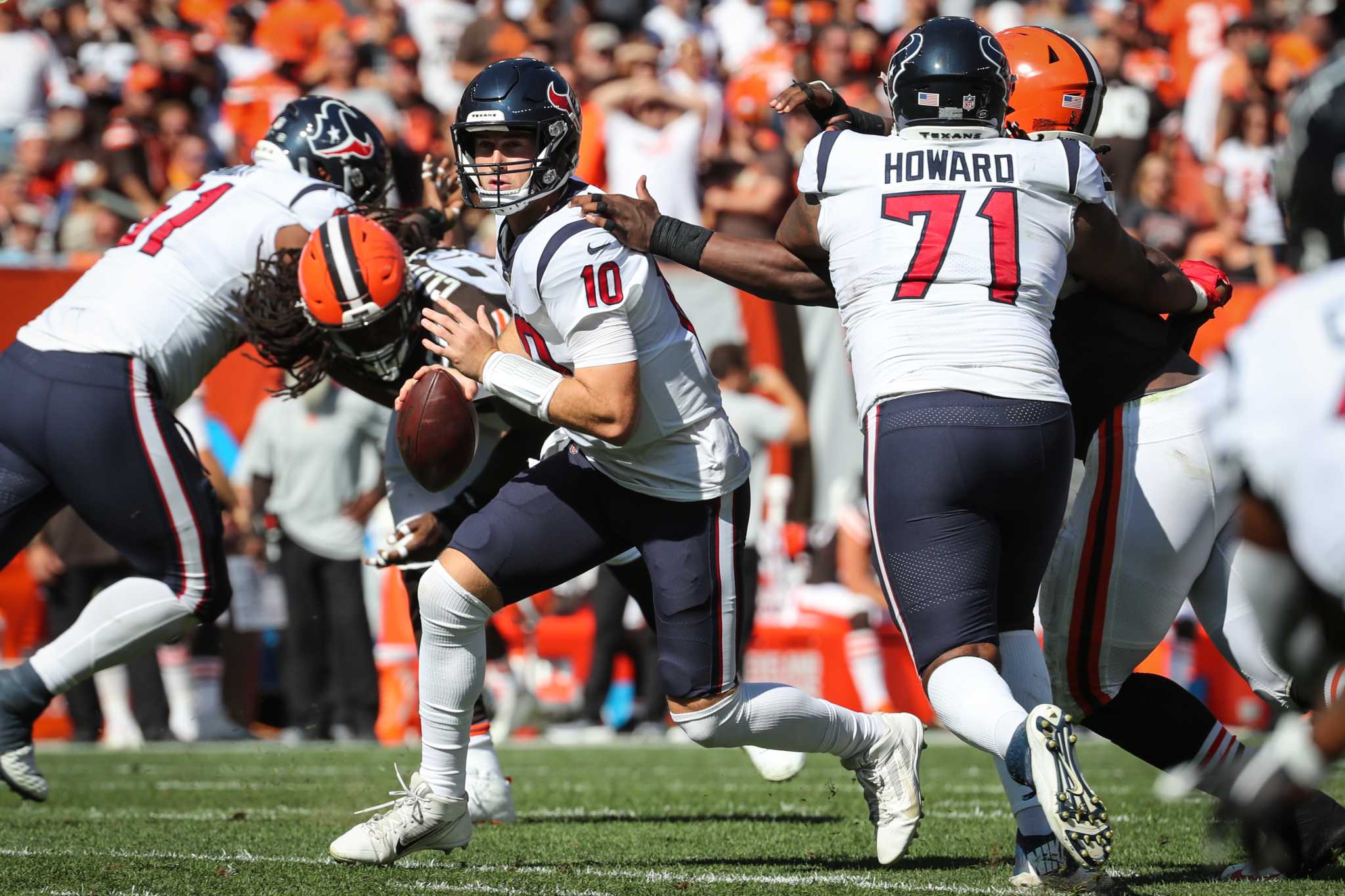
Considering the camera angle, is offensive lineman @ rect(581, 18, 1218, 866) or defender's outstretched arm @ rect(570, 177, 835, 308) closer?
offensive lineman @ rect(581, 18, 1218, 866)

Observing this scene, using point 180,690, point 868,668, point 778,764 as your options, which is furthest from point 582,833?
point 180,690

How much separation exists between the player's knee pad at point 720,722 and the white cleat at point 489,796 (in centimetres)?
114

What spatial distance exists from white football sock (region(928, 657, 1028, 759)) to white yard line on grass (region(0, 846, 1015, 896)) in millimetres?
413

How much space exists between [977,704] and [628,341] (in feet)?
3.80

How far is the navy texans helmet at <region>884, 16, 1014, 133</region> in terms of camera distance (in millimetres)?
3693

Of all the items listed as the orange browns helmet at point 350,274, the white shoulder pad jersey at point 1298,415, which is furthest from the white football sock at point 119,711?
the white shoulder pad jersey at point 1298,415

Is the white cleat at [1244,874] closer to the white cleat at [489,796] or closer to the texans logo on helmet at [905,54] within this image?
the texans logo on helmet at [905,54]

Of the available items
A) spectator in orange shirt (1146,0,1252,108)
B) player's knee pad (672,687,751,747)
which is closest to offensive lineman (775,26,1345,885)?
player's knee pad (672,687,751,747)

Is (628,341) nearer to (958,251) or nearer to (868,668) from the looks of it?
(958,251)

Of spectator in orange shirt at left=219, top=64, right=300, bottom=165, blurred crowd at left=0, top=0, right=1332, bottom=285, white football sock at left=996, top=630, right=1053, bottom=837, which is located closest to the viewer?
white football sock at left=996, top=630, right=1053, bottom=837

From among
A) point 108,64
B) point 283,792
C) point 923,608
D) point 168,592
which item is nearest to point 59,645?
point 168,592

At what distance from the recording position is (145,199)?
1158 cm

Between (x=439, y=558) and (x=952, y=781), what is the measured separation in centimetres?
308

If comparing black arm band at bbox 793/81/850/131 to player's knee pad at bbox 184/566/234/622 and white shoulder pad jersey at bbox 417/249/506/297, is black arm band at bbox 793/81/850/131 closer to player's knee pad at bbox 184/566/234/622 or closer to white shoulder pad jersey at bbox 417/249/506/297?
white shoulder pad jersey at bbox 417/249/506/297
